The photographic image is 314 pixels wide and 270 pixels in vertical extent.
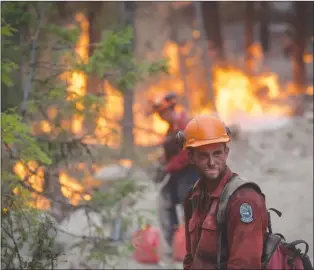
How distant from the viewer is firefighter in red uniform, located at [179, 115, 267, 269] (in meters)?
2.98

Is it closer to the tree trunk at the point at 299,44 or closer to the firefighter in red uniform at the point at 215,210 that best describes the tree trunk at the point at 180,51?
the tree trunk at the point at 299,44

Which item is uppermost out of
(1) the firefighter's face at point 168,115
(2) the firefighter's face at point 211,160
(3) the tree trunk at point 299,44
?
(3) the tree trunk at point 299,44

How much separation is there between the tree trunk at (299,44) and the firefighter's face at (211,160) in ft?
52.6

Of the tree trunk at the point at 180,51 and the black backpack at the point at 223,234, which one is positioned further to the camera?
the tree trunk at the point at 180,51

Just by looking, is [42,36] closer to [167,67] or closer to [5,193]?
[167,67]

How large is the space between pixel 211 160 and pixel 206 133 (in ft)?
0.51

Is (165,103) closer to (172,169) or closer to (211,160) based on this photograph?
(172,169)

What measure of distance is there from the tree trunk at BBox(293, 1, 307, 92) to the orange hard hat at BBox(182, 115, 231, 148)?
1597 cm

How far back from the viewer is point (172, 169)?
7715 mm

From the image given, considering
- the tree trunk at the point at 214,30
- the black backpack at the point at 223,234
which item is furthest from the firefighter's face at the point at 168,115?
the tree trunk at the point at 214,30

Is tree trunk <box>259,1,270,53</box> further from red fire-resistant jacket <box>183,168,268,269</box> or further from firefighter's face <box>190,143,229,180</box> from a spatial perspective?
red fire-resistant jacket <box>183,168,268,269</box>

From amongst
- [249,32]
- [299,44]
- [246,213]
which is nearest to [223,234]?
[246,213]

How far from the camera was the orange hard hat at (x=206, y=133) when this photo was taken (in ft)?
10.7

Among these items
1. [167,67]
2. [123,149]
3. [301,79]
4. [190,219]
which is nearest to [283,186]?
[123,149]
